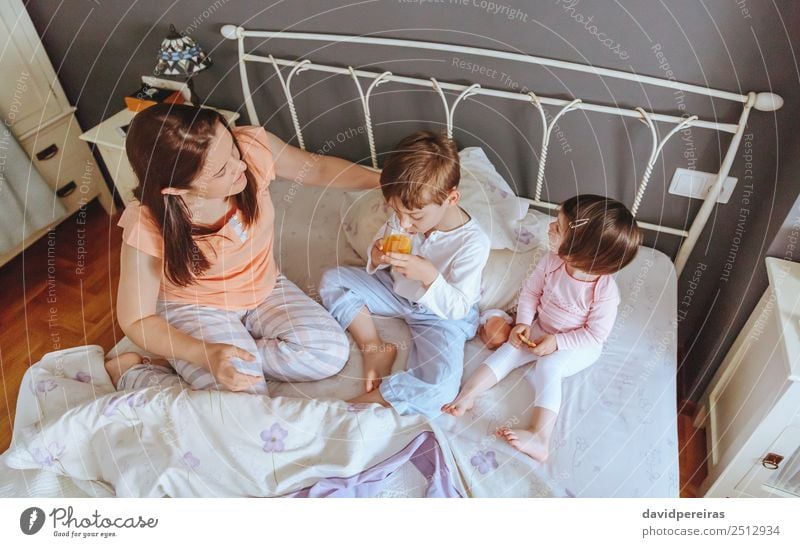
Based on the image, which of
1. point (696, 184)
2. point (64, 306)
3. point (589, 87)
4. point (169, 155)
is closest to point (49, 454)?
point (169, 155)

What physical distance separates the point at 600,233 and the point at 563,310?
16cm

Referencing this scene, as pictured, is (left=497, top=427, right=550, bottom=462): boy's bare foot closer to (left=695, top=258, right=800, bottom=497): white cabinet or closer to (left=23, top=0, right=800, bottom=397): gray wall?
(left=695, top=258, right=800, bottom=497): white cabinet

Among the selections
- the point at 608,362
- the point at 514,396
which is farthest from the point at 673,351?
the point at 514,396

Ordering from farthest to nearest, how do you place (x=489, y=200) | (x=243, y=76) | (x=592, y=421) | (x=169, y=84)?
(x=169, y=84) → (x=243, y=76) → (x=489, y=200) → (x=592, y=421)

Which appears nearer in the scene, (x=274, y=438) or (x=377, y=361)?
(x=274, y=438)

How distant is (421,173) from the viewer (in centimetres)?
82

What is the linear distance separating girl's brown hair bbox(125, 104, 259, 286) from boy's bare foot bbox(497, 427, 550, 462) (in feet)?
1.99

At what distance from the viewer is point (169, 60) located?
45.7 inches

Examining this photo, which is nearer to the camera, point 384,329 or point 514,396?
point 514,396

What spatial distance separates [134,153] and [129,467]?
454 millimetres

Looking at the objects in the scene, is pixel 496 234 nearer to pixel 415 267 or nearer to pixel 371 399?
pixel 415 267

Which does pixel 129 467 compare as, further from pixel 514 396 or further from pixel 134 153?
pixel 514 396

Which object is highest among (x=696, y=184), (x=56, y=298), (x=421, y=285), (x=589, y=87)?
(x=589, y=87)

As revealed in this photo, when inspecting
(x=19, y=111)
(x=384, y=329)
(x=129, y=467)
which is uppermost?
(x=19, y=111)
